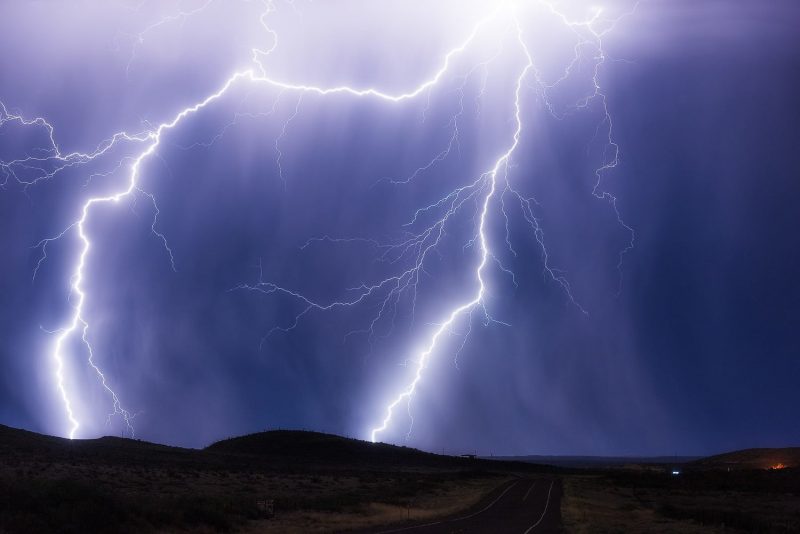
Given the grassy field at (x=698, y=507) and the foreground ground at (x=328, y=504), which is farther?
the grassy field at (x=698, y=507)

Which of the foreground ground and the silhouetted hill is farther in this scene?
the silhouetted hill

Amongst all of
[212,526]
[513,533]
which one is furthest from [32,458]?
[513,533]

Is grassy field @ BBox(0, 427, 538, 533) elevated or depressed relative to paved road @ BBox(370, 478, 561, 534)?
elevated

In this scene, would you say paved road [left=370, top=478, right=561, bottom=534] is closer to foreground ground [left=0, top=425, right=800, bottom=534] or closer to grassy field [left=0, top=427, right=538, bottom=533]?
foreground ground [left=0, top=425, right=800, bottom=534]

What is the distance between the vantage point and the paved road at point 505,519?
700 inches

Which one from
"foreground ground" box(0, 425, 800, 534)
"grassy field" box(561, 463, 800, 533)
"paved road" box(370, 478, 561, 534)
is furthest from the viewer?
"grassy field" box(561, 463, 800, 533)

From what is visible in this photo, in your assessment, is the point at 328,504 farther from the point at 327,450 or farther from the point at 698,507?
the point at 327,450

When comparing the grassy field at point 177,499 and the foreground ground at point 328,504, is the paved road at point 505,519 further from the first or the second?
the grassy field at point 177,499

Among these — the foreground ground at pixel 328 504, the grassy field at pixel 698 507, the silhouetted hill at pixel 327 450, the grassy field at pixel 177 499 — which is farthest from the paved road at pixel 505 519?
the silhouetted hill at pixel 327 450

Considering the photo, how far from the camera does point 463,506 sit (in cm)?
2631

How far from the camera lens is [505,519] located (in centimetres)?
2114

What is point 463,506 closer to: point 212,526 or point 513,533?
point 513,533

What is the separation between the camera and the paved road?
1777 centimetres

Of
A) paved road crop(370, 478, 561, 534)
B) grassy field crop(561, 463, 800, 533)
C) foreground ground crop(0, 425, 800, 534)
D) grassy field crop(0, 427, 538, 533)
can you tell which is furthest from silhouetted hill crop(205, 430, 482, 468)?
paved road crop(370, 478, 561, 534)
